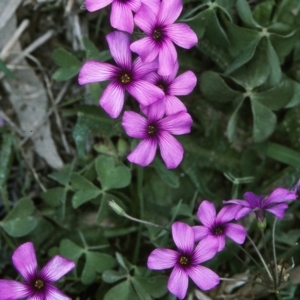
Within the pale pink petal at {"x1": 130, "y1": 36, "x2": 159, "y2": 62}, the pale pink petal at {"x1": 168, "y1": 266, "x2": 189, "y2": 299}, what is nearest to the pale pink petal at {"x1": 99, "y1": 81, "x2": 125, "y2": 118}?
the pale pink petal at {"x1": 130, "y1": 36, "x2": 159, "y2": 62}

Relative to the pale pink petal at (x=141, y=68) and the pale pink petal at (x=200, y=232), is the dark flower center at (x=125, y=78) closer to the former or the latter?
the pale pink petal at (x=141, y=68)

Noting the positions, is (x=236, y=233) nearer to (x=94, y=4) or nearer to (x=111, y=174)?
(x=111, y=174)

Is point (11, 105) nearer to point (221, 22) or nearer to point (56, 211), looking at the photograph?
point (56, 211)

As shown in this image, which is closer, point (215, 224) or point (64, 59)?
point (215, 224)

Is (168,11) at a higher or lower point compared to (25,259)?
higher

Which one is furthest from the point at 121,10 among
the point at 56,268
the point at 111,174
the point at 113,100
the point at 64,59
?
the point at 56,268

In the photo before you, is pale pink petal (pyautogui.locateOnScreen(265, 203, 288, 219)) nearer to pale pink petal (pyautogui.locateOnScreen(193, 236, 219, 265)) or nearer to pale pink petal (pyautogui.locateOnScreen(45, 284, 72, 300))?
pale pink petal (pyautogui.locateOnScreen(193, 236, 219, 265))

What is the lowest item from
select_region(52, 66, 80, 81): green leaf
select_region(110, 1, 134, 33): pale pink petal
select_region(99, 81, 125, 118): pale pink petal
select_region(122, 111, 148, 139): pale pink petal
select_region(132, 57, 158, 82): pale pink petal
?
select_region(52, 66, 80, 81): green leaf
